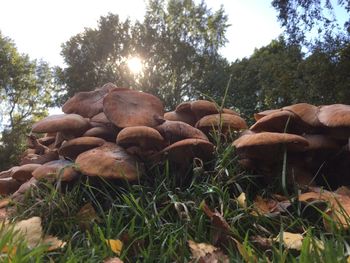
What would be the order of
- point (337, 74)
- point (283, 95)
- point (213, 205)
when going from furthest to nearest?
point (283, 95) → point (337, 74) → point (213, 205)

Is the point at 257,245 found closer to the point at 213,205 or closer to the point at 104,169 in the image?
the point at 213,205

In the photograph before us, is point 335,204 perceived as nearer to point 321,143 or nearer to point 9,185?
point 321,143

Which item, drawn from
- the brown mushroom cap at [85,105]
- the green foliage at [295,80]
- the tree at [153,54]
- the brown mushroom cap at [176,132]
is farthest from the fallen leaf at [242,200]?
the tree at [153,54]

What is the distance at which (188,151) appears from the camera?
2332 millimetres

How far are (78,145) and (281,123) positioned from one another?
3.96 feet

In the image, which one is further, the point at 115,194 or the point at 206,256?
the point at 115,194

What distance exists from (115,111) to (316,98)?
50.2 ft

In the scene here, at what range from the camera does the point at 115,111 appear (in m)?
2.46

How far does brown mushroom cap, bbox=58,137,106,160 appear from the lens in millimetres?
2350

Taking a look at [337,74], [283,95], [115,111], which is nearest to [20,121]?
[283,95]

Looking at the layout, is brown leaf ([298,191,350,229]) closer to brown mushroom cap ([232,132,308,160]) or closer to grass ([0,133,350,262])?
grass ([0,133,350,262])

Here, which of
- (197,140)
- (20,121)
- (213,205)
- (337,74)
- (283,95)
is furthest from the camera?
(20,121)

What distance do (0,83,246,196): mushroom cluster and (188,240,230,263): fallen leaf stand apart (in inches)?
25.0

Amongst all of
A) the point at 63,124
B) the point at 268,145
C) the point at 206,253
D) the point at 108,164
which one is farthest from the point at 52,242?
the point at 268,145
